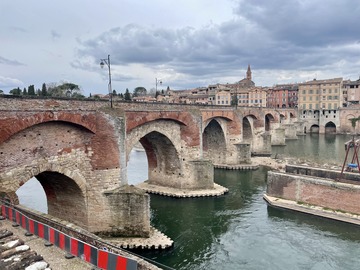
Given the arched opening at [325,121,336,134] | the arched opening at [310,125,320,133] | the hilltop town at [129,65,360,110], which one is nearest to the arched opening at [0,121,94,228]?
the hilltop town at [129,65,360,110]

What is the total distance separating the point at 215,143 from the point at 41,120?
28.2 m

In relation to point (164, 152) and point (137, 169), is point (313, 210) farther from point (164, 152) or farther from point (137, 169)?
point (137, 169)

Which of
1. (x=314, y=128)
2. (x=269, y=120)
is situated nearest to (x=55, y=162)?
(x=269, y=120)

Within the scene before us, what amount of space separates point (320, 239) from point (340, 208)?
4309mm

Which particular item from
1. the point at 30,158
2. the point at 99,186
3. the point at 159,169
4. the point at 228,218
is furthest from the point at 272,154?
the point at 30,158

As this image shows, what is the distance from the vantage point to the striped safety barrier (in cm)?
809

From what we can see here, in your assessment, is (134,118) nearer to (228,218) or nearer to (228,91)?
(228,218)

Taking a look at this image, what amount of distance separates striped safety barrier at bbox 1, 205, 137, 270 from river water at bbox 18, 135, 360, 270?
875cm

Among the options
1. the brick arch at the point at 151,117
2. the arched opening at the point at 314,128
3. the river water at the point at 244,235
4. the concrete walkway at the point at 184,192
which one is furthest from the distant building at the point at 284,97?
the brick arch at the point at 151,117

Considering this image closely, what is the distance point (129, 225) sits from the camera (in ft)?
60.2

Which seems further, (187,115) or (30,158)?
(187,115)

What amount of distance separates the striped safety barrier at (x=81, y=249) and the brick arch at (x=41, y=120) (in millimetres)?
4970

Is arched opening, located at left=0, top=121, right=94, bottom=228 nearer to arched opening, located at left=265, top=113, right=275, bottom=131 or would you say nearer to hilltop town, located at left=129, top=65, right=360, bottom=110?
hilltop town, located at left=129, top=65, right=360, bottom=110

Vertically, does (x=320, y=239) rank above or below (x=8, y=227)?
below
